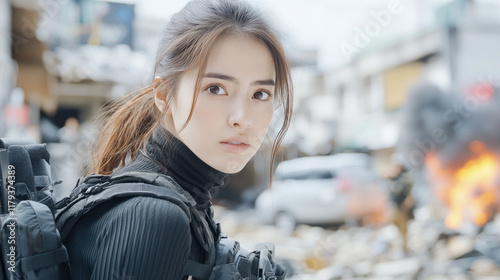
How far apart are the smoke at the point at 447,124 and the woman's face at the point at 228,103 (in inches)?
119

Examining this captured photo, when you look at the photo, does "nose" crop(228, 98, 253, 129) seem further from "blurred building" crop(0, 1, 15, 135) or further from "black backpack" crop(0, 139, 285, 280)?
"blurred building" crop(0, 1, 15, 135)

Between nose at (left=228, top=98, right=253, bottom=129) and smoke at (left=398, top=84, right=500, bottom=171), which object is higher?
smoke at (left=398, top=84, right=500, bottom=171)

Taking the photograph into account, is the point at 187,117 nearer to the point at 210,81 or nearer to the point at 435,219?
the point at 210,81

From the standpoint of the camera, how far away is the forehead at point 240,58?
660 millimetres

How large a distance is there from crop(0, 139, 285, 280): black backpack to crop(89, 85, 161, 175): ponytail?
0.11 meters

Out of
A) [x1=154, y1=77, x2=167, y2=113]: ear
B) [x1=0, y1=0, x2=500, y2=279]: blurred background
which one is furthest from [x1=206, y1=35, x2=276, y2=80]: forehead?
[x1=0, y1=0, x2=500, y2=279]: blurred background

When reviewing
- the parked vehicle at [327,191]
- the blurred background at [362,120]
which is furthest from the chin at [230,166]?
the parked vehicle at [327,191]

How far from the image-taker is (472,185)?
3.61m

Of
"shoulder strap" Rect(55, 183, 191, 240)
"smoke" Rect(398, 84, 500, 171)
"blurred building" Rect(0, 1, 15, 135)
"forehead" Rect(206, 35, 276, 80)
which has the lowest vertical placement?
"shoulder strap" Rect(55, 183, 191, 240)

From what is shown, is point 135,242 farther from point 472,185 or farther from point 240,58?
point 472,185

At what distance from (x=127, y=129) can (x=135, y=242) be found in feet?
1.00

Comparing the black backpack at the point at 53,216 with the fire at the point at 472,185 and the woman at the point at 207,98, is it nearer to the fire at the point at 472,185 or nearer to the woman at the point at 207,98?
the woman at the point at 207,98

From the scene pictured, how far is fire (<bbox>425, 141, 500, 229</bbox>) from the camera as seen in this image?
3.51m

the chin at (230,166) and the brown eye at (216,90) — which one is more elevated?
the brown eye at (216,90)
